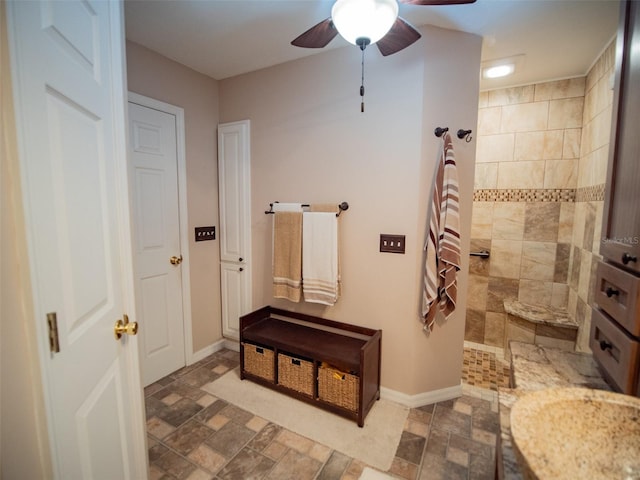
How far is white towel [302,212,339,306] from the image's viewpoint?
2209mm

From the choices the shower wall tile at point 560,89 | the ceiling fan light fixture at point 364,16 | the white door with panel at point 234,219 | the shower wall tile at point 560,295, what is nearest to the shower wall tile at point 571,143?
the shower wall tile at point 560,89

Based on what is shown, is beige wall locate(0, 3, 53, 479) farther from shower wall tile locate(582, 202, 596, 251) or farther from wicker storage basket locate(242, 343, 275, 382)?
Result: shower wall tile locate(582, 202, 596, 251)

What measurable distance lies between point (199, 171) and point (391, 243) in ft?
5.89

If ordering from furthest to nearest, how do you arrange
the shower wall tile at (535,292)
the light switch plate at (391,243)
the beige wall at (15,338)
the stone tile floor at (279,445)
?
the shower wall tile at (535,292) → the light switch plate at (391,243) → the stone tile floor at (279,445) → the beige wall at (15,338)

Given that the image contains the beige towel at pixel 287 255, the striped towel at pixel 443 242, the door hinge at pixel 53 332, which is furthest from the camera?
the beige towel at pixel 287 255

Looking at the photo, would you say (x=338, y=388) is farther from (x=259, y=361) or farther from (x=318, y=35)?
(x=318, y=35)

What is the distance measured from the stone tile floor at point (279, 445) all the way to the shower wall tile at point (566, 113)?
7.88 ft

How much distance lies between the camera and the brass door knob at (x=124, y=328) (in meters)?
1.05

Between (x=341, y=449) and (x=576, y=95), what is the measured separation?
3310 millimetres

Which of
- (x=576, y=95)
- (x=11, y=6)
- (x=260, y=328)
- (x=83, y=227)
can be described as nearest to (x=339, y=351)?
(x=260, y=328)

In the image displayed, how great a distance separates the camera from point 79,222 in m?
0.83

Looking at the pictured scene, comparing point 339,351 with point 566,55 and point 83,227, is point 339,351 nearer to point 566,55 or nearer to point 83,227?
point 83,227

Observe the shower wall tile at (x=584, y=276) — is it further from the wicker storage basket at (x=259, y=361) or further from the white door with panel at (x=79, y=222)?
the white door with panel at (x=79, y=222)

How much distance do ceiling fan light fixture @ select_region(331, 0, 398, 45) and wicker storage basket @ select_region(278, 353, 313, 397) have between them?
198 cm
